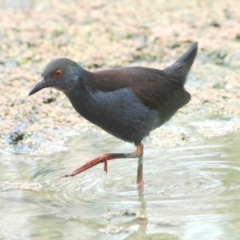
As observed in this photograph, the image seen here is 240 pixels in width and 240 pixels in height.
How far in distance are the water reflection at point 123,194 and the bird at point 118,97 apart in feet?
0.67

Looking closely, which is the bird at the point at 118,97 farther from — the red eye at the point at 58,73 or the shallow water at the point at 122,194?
the shallow water at the point at 122,194

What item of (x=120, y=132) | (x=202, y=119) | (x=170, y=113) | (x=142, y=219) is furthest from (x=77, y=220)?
(x=202, y=119)

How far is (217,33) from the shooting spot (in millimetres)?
10000

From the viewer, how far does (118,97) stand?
20.7ft

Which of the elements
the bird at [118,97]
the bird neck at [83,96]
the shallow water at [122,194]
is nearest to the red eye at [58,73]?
the bird at [118,97]

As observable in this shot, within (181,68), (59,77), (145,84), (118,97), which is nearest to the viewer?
(59,77)

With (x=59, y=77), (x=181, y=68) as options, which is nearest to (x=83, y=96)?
(x=59, y=77)

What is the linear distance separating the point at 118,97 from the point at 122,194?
761mm

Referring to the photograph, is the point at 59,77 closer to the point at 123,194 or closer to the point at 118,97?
the point at 118,97

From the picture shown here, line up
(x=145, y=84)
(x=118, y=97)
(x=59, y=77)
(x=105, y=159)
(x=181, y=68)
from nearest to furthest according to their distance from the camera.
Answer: (x=59, y=77), (x=118, y=97), (x=105, y=159), (x=145, y=84), (x=181, y=68)

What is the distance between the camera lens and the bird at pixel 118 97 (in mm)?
6223

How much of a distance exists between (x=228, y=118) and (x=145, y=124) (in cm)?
176

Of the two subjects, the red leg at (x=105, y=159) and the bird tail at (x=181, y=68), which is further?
the bird tail at (x=181, y=68)

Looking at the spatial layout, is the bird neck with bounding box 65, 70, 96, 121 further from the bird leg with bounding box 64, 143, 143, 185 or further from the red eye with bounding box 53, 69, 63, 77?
the bird leg with bounding box 64, 143, 143, 185
